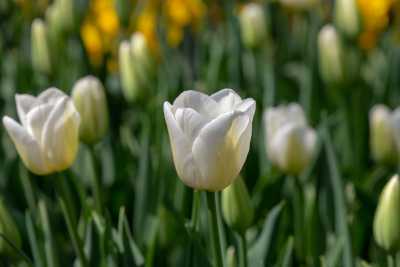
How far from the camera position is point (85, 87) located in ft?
5.23

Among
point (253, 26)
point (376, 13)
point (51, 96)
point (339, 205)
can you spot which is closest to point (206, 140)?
point (51, 96)

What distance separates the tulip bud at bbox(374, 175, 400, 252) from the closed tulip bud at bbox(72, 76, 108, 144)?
0.56 m

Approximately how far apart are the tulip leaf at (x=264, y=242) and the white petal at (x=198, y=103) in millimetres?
369

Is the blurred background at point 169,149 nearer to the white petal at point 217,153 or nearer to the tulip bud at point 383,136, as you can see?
the tulip bud at point 383,136

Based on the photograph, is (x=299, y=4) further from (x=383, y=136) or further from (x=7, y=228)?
(x=7, y=228)

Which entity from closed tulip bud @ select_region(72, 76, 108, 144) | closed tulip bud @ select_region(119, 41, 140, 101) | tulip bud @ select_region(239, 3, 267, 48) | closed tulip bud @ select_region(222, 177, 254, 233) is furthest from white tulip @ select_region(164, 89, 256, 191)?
tulip bud @ select_region(239, 3, 267, 48)

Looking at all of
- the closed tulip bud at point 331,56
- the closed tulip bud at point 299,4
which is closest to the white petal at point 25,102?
the closed tulip bud at point 331,56

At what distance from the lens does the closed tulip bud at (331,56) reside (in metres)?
1.93

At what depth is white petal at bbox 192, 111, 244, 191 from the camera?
101cm

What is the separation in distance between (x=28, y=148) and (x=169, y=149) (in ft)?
2.53

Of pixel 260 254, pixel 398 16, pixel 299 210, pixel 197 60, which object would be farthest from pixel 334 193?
pixel 398 16

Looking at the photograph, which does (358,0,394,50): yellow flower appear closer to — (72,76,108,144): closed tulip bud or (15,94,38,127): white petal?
(72,76,108,144): closed tulip bud

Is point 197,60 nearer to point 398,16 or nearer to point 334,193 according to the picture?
point 398,16

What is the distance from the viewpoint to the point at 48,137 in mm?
1226
